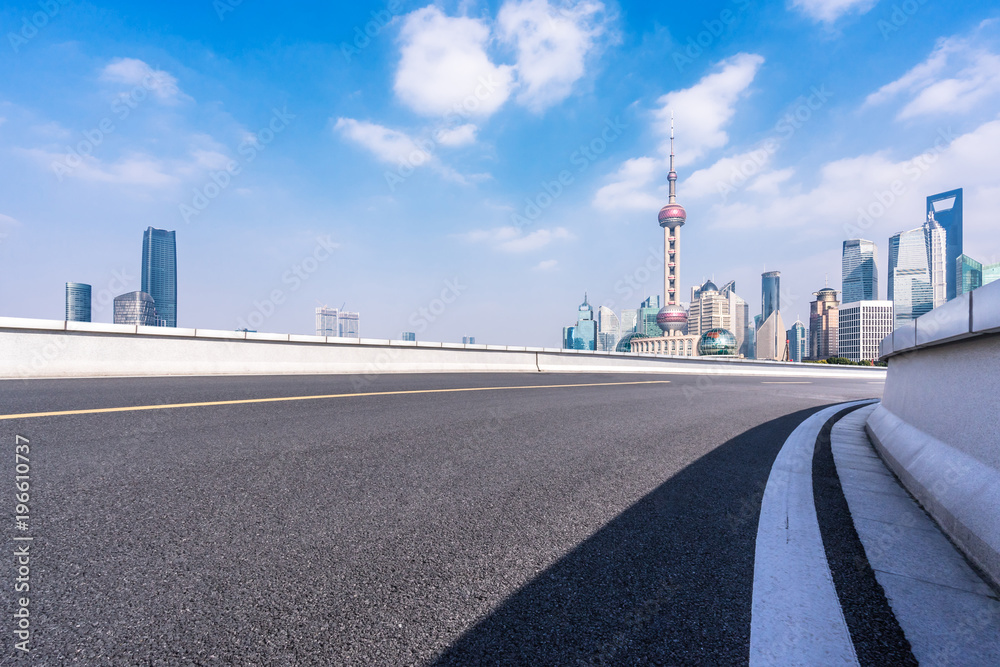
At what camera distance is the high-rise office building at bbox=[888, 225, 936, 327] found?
152m

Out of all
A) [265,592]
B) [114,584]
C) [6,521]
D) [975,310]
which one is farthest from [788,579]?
[6,521]

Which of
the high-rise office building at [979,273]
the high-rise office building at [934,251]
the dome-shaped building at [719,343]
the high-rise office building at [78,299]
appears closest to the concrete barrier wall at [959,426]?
the high-rise office building at [979,273]

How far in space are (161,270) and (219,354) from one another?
199m

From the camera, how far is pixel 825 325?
18825 cm

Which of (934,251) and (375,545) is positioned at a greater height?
(934,251)

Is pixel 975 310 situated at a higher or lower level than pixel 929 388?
higher

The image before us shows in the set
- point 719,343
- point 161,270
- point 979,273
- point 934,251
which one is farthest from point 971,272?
point 934,251

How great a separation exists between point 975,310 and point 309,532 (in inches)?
155

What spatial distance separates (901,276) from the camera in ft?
554

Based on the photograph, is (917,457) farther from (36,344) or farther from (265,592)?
(36,344)

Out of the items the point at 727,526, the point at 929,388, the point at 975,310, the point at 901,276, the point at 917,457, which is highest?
the point at 901,276

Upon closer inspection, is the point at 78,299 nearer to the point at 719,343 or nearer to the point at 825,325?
the point at 719,343

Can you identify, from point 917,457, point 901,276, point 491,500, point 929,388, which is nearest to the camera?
point 491,500

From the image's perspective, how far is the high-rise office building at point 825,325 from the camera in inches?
7180
